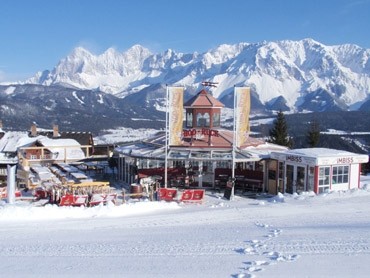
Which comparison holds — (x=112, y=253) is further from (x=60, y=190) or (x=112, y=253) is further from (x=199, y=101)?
(x=199, y=101)

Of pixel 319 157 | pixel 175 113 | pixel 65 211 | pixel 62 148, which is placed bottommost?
pixel 65 211

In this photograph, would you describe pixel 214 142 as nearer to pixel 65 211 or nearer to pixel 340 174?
pixel 340 174

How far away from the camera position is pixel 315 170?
2286 cm

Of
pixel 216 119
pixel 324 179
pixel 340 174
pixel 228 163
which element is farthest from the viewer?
pixel 216 119

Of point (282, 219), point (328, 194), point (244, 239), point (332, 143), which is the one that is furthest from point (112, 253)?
point (332, 143)

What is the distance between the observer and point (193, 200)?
21.1 metres

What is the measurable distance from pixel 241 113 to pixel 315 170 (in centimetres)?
433

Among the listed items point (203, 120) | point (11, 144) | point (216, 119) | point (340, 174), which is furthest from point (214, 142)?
point (11, 144)

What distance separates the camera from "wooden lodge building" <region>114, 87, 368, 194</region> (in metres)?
23.3

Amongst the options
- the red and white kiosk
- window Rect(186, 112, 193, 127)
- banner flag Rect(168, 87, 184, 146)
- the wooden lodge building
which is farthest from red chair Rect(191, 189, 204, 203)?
window Rect(186, 112, 193, 127)

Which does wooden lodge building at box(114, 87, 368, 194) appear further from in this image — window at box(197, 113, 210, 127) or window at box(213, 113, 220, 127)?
window at box(213, 113, 220, 127)

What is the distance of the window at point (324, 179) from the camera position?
23.1 meters

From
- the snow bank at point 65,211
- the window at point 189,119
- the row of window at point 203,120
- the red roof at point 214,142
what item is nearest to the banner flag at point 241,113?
the red roof at point 214,142

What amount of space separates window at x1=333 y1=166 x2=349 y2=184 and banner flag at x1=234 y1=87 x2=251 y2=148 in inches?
180
